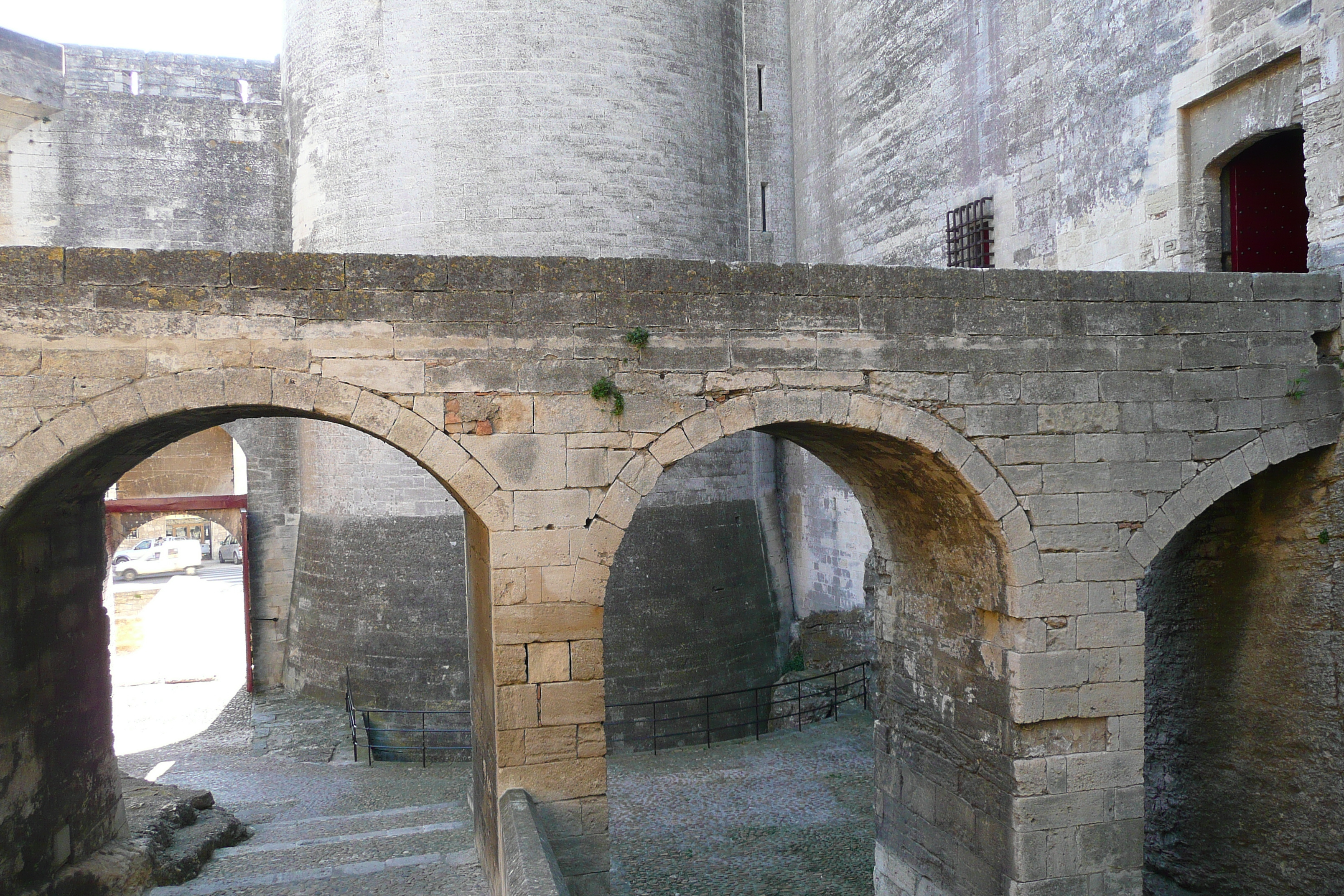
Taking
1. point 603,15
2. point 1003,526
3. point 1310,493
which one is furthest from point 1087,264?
point 603,15

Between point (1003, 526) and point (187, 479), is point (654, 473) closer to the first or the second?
point (1003, 526)

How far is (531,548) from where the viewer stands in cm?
542

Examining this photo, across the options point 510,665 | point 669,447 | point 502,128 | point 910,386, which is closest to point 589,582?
point 510,665

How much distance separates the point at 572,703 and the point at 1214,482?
423 cm

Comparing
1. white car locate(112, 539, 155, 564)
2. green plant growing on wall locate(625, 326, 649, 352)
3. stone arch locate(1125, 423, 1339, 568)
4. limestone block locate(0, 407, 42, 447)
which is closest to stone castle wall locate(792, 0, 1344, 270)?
stone arch locate(1125, 423, 1339, 568)

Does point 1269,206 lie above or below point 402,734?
above

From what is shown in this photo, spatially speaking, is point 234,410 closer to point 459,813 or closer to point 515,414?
point 515,414

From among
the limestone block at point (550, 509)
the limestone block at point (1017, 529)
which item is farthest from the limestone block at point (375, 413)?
the limestone block at point (1017, 529)

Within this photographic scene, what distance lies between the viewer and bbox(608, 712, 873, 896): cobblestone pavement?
25.0 feet

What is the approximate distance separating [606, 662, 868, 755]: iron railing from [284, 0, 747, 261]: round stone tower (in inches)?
215

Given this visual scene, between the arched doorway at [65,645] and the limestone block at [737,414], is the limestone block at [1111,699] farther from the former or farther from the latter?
the arched doorway at [65,645]

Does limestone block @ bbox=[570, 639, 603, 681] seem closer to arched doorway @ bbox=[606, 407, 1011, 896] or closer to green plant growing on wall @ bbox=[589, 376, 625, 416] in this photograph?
green plant growing on wall @ bbox=[589, 376, 625, 416]

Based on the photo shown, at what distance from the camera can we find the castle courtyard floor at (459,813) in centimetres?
668

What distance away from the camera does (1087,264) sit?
340 inches
